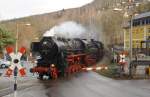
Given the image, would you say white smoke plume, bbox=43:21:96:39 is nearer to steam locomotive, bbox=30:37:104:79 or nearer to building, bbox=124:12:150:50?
steam locomotive, bbox=30:37:104:79

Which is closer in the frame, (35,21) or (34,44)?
(34,44)

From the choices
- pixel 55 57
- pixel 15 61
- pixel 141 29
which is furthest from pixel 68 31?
pixel 141 29

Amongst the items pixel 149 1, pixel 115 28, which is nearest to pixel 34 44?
pixel 115 28

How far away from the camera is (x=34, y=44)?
39.3 meters

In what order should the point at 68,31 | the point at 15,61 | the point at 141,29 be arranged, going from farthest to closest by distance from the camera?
the point at 141,29 < the point at 68,31 < the point at 15,61

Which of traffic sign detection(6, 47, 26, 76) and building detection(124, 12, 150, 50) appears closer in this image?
traffic sign detection(6, 47, 26, 76)

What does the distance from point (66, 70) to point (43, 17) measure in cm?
10815

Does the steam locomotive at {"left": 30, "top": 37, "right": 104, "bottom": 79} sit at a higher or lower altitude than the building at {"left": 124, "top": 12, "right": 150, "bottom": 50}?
lower

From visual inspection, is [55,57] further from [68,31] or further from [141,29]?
[141,29]

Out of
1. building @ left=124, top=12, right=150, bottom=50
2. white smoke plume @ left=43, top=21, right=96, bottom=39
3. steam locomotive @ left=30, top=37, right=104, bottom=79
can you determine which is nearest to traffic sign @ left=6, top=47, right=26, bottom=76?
steam locomotive @ left=30, top=37, right=104, bottom=79

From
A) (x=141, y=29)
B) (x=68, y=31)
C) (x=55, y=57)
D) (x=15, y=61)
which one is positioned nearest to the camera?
(x=15, y=61)

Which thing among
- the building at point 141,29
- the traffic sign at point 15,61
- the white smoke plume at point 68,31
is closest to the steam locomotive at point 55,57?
the white smoke plume at point 68,31

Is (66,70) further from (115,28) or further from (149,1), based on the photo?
(149,1)

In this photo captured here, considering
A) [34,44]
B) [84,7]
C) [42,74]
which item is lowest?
[42,74]
